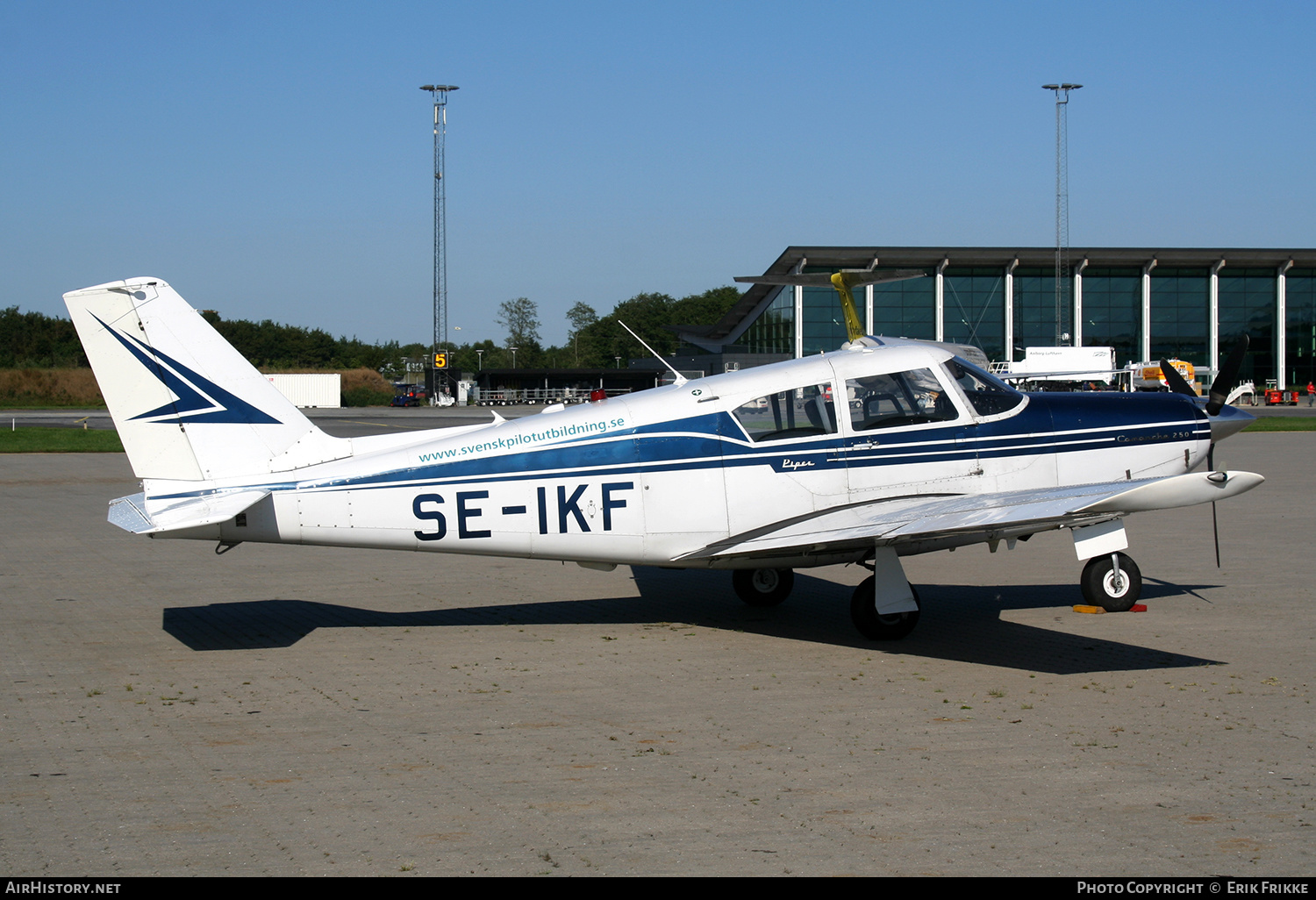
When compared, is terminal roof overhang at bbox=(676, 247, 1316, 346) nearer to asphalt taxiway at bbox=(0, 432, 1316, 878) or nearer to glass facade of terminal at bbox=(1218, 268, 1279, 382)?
glass facade of terminal at bbox=(1218, 268, 1279, 382)

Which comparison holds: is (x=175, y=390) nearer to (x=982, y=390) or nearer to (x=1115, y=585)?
(x=982, y=390)

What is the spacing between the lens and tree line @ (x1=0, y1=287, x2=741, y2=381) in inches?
3644

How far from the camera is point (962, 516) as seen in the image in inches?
309

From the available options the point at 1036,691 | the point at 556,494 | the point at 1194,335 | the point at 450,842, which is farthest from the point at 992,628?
the point at 1194,335

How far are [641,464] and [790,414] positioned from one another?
1.27 meters

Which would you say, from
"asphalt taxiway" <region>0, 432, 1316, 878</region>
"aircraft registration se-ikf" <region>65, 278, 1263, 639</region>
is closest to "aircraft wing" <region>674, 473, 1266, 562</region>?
"aircraft registration se-ikf" <region>65, 278, 1263, 639</region>

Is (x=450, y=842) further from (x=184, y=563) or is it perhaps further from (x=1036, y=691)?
(x=184, y=563)

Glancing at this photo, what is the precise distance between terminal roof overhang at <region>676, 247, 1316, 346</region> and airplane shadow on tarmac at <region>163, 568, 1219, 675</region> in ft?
179

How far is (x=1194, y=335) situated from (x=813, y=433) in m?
69.5

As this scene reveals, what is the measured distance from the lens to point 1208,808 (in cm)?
500

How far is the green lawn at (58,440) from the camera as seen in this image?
3197 centimetres

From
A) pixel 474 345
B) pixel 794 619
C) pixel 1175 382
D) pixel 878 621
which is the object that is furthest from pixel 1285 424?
pixel 474 345

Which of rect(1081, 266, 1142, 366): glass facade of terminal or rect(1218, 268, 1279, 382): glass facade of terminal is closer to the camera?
rect(1081, 266, 1142, 366): glass facade of terminal

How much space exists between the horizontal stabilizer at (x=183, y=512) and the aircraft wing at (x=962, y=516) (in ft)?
11.2
